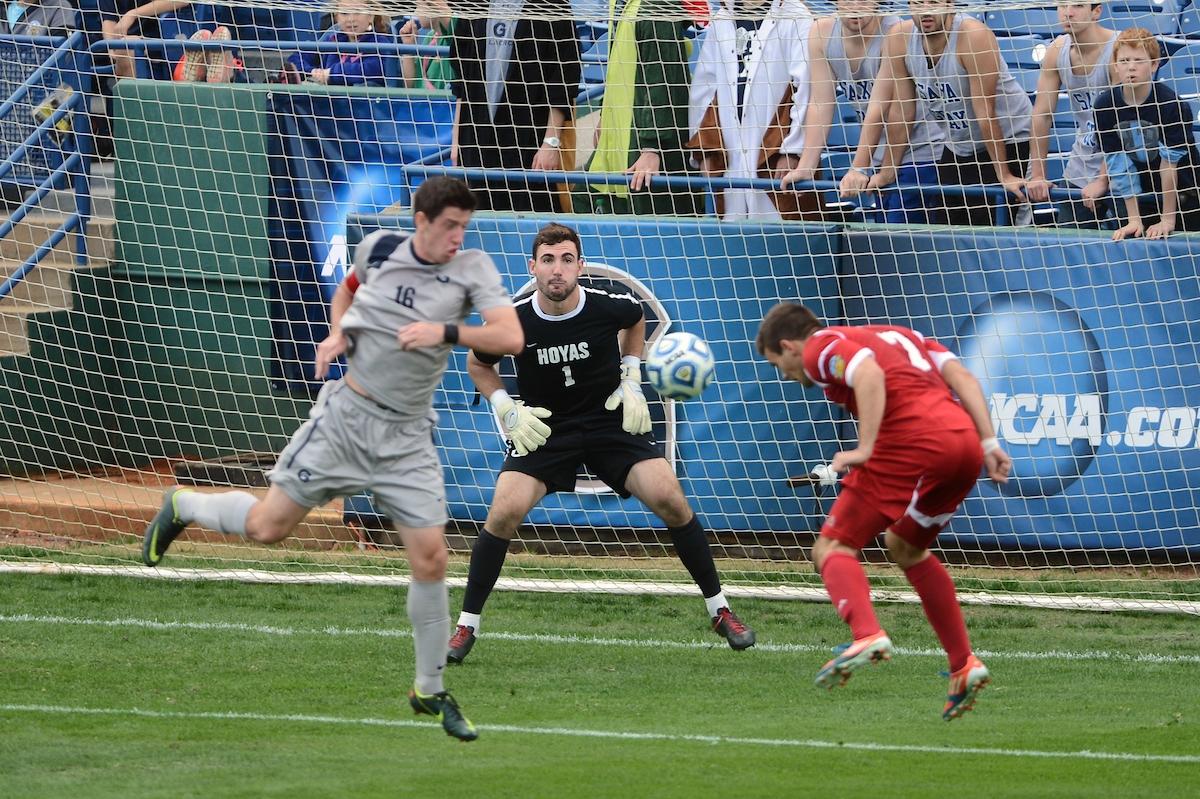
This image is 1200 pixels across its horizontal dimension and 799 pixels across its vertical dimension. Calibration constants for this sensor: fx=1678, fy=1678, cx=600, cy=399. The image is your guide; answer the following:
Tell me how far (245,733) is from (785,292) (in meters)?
5.40

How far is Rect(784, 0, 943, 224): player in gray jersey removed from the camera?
1101 centimetres

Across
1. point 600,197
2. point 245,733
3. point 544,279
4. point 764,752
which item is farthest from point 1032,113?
point 245,733

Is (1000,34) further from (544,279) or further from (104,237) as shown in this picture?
(104,237)

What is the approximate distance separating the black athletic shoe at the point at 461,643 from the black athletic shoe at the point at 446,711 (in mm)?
1891

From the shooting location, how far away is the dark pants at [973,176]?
10992 millimetres

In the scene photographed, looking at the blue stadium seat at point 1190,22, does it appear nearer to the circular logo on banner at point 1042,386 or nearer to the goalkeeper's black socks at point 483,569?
the circular logo on banner at point 1042,386

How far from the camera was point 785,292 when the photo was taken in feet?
36.0

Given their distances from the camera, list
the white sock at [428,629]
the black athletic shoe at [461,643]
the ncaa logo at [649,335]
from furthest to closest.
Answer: the ncaa logo at [649,335]
the black athletic shoe at [461,643]
the white sock at [428,629]

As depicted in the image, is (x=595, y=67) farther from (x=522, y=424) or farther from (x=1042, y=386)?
(x=522, y=424)

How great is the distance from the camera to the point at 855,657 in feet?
20.0

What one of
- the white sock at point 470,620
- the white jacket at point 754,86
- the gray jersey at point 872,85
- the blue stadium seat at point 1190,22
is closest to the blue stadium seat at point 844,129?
the gray jersey at point 872,85

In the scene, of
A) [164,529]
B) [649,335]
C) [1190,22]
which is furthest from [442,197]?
[1190,22]

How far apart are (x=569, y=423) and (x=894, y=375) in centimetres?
253

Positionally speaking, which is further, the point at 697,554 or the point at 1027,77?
the point at 1027,77
